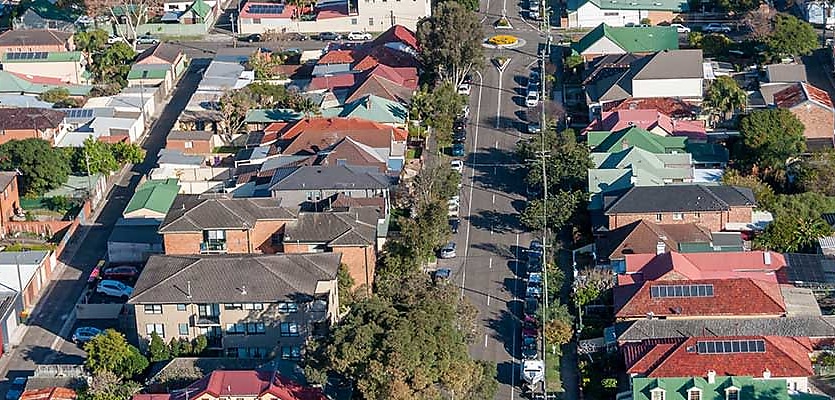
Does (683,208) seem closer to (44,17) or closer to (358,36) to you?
(358,36)

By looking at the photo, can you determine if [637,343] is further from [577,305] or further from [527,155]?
[527,155]

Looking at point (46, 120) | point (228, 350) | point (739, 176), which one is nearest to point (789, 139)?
point (739, 176)

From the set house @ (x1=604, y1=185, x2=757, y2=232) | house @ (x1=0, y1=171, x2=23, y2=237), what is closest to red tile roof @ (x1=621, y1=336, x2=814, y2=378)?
house @ (x1=604, y1=185, x2=757, y2=232)

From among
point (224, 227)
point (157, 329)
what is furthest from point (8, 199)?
point (157, 329)

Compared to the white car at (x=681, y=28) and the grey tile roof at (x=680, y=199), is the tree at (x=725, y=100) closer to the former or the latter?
the grey tile roof at (x=680, y=199)

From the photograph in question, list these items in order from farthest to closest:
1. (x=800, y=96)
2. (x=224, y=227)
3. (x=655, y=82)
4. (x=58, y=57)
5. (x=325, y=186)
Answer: (x=58, y=57) < (x=655, y=82) < (x=800, y=96) < (x=325, y=186) < (x=224, y=227)

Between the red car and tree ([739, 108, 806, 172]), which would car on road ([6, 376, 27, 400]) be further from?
tree ([739, 108, 806, 172])

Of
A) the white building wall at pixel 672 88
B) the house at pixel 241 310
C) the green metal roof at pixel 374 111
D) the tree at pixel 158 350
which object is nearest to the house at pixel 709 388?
the house at pixel 241 310
